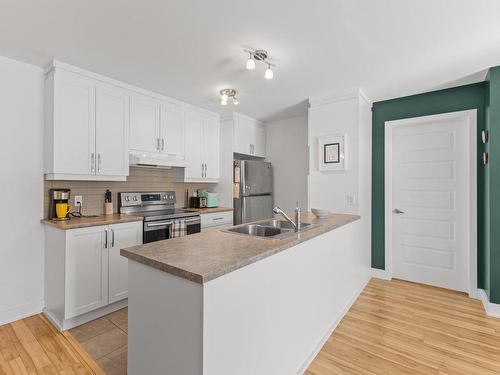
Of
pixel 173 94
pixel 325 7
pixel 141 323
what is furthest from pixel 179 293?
A: pixel 173 94

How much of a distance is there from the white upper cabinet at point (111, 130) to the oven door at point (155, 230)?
71 centimetres

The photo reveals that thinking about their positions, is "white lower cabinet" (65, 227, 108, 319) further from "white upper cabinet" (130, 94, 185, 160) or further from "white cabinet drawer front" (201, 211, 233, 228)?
"white cabinet drawer front" (201, 211, 233, 228)

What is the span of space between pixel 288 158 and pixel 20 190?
367cm

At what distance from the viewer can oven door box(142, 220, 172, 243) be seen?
9.45 ft

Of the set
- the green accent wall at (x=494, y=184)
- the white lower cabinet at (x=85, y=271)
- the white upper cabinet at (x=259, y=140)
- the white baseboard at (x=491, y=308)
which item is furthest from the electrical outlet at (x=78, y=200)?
the white baseboard at (x=491, y=308)

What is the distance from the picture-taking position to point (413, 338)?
2203 millimetres

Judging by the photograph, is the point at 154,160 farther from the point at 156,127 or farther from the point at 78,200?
the point at 78,200

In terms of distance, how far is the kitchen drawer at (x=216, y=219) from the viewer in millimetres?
3660

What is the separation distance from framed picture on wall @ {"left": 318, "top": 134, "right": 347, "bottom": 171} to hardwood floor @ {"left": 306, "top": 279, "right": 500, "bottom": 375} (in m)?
1.62

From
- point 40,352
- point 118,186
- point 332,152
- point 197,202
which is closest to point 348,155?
point 332,152

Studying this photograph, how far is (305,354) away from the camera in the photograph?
5.99 ft

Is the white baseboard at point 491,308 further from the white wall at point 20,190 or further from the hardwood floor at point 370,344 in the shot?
the white wall at point 20,190

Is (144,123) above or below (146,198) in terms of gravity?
above

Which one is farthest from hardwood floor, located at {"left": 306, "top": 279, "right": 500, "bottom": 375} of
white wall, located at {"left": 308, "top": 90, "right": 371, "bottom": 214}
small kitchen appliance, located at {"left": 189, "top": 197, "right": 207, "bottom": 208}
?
small kitchen appliance, located at {"left": 189, "top": 197, "right": 207, "bottom": 208}
